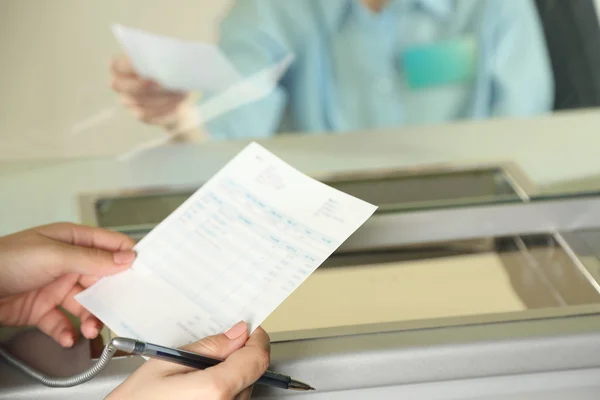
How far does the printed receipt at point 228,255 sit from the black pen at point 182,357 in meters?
0.05

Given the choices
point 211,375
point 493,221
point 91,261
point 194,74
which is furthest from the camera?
point 194,74

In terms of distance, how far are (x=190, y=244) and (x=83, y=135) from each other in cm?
27

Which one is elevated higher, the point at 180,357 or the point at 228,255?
the point at 228,255

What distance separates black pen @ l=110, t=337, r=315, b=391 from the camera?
1.58 feet

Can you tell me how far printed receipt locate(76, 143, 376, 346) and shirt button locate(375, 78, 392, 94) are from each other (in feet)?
0.67

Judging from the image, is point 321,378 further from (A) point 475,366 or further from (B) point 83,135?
(B) point 83,135

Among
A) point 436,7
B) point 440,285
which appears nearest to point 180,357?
point 440,285

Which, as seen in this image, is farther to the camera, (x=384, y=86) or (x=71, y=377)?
(x=384, y=86)

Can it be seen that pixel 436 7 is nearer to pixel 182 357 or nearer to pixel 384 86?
pixel 384 86

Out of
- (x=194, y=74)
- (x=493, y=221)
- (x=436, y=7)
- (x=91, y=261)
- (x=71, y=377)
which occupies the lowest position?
(x=71, y=377)

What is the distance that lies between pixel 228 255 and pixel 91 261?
0.14 meters

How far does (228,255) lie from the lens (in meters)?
0.64

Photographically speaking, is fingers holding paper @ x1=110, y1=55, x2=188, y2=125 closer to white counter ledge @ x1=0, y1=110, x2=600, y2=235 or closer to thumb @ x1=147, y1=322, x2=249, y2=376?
white counter ledge @ x1=0, y1=110, x2=600, y2=235

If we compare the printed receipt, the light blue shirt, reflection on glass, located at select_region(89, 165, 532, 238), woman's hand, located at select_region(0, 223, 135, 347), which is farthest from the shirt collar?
woman's hand, located at select_region(0, 223, 135, 347)
